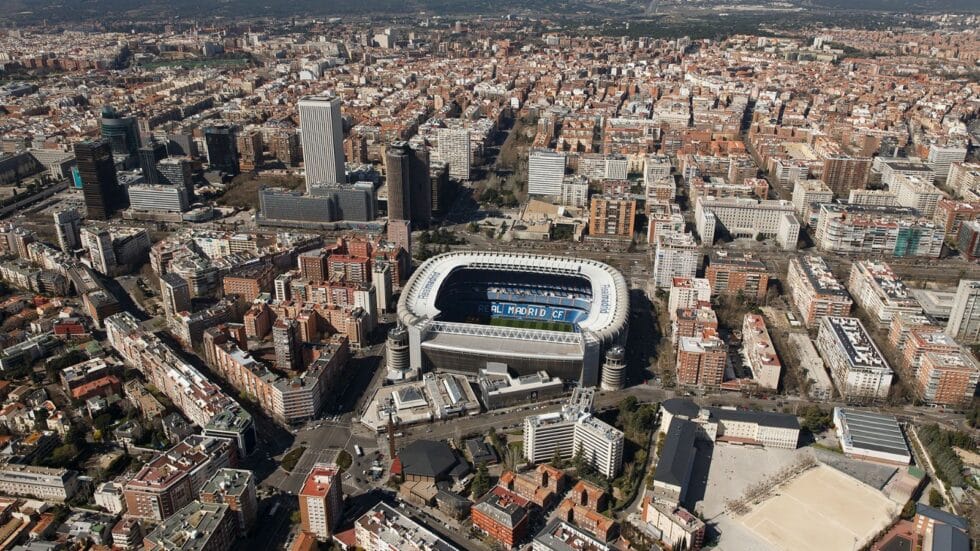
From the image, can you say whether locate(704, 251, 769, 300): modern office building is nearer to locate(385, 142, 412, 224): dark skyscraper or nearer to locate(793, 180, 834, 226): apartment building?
locate(793, 180, 834, 226): apartment building

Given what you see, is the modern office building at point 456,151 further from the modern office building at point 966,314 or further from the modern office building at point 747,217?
the modern office building at point 966,314

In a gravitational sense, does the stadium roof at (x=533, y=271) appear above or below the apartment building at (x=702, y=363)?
above

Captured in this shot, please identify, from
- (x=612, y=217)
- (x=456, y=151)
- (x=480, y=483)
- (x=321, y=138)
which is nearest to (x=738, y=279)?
(x=612, y=217)

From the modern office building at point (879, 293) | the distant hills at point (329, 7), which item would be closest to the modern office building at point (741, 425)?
the modern office building at point (879, 293)

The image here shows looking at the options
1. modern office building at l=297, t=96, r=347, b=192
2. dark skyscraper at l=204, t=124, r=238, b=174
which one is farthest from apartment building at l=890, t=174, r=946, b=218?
dark skyscraper at l=204, t=124, r=238, b=174

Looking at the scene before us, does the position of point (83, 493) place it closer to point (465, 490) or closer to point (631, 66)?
point (465, 490)

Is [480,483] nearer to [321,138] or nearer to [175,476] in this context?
[175,476]

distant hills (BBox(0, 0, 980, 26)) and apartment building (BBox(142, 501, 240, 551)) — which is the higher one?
distant hills (BBox(0, 0, 980, 26))

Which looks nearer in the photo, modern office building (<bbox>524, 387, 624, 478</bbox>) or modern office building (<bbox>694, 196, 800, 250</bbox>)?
modern office building (<bbox>524, 387, 624, 478</bbox>)
